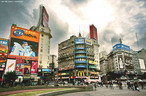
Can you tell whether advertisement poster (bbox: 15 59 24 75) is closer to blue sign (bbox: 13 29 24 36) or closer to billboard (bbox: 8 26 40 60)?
billboard (bbox: 8 26 40 60)

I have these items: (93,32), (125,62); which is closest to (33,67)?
(93,32)

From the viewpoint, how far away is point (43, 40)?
73625mm

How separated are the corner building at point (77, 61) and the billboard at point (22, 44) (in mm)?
24565

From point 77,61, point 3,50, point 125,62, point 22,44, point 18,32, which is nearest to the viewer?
point 3,50

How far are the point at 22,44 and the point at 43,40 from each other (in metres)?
18.0

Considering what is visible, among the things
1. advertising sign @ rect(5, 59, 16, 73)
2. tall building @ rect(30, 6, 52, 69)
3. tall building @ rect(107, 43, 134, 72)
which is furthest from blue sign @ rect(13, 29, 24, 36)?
tall building @ rect(107, 43, 134, 72)

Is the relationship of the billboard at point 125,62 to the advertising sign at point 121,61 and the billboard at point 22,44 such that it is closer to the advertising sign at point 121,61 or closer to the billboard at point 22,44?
the advertising sign at point 121,61

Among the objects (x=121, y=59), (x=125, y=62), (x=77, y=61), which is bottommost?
(x=77, y=61)

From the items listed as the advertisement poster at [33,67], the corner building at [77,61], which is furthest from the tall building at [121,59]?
the advertisement poster at [33,67]

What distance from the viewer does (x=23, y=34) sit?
58688 millimetres

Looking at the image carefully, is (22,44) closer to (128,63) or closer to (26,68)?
(26,68)

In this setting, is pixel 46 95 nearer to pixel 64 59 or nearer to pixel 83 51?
pixel 83 51

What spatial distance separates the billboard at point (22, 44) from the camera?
5462 centimetres

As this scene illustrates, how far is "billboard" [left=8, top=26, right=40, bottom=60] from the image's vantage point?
54.6 meters
